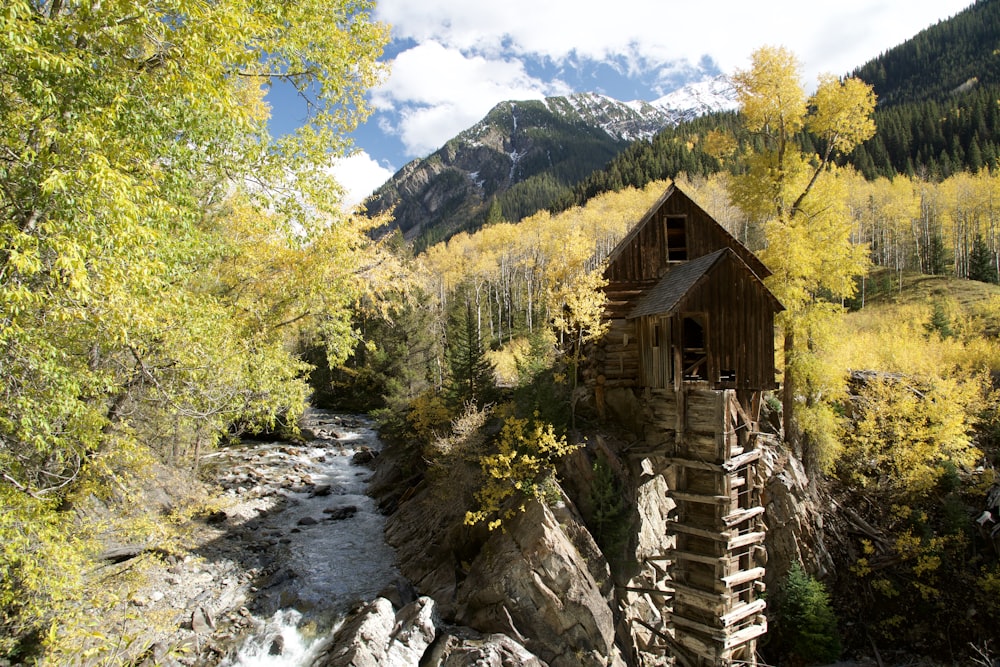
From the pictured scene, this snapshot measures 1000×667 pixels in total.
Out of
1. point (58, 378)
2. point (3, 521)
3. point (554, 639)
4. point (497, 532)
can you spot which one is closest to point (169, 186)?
point (58, 378)

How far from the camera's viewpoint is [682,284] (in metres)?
14.2

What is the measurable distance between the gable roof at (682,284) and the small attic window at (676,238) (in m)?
0.94

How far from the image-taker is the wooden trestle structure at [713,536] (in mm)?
11961

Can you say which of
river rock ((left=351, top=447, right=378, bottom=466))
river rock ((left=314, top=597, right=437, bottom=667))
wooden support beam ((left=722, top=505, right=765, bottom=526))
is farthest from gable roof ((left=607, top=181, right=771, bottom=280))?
river rock ((left=351, top=447, right=378, bottom=466))

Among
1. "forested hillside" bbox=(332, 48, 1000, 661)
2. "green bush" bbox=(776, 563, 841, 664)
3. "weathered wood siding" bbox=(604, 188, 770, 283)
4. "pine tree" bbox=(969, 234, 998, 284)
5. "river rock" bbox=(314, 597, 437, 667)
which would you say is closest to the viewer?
"river rock" bbox=(314, 597, 437, 667)

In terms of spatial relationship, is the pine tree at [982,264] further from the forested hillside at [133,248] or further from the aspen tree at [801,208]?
the forested hillside at [133,248]

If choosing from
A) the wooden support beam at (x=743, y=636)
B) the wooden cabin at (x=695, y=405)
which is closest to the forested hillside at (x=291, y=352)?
the wooden cabin at (x=695, y=405)

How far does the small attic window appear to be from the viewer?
1711 centimetres

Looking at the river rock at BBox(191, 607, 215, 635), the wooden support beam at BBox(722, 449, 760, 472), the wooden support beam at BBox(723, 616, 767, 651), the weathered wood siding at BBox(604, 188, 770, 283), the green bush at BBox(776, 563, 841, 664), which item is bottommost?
the green bush at BBox(776, 563, 841, 664)

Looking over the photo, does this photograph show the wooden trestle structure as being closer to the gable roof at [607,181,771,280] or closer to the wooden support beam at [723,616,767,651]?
the wooden support beam at [723,616,767,651]

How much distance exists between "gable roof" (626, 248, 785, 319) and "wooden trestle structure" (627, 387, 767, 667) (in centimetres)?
252

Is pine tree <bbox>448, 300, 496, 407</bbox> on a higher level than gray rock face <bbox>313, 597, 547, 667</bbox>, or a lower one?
higher

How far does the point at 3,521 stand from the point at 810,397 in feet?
71.5

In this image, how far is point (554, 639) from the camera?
13609 millimetres
